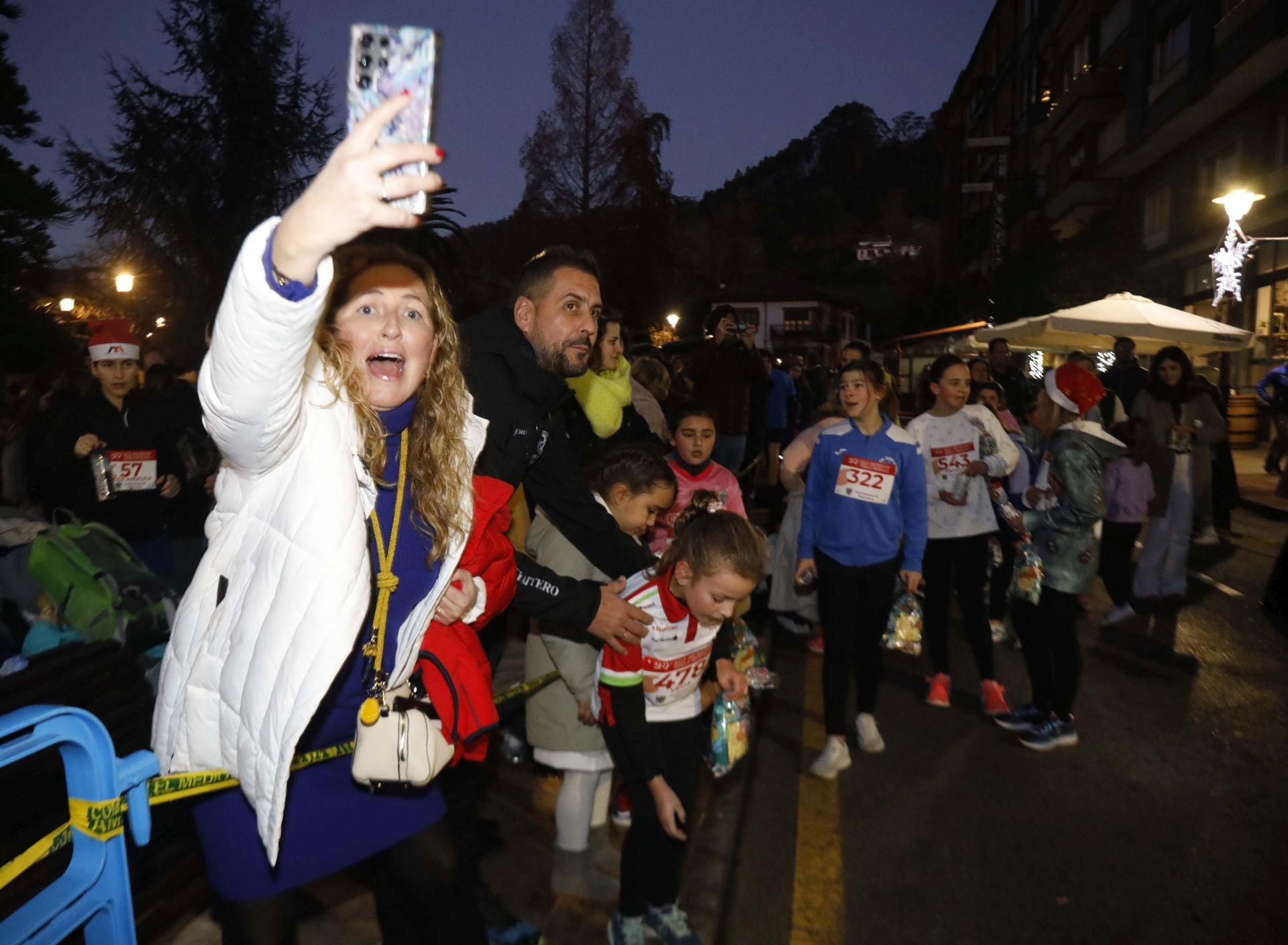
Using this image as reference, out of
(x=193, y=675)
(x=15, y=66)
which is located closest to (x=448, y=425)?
(x=193, y=675)

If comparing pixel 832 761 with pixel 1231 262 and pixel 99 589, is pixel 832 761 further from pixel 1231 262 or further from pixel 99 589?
pixel 1231 262

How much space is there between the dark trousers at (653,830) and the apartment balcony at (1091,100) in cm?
3462

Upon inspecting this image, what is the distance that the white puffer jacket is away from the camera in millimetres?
1676

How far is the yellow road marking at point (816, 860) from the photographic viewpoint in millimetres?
3354

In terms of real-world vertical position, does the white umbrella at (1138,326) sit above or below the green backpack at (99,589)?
above

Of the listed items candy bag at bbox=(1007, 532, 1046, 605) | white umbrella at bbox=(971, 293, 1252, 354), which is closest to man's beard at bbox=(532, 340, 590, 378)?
candy bag at bbox=(1007, 532, 1046, 605)

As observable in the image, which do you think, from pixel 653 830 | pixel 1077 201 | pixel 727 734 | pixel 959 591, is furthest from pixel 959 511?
pixel 1077 201

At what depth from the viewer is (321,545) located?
169cm

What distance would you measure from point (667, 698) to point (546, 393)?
1144mm

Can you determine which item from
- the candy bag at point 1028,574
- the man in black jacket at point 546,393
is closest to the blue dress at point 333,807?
the man in black jacket at point 546,393

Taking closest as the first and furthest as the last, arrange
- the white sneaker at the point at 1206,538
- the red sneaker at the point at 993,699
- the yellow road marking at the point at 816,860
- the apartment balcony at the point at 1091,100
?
the yellow road marking at the point at 816,860
the red sneaker at the point at 993,699
the white sneaker at the point at 1206,538
the apartment balcony at the point at 1091,100

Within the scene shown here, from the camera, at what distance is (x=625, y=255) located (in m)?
35.9

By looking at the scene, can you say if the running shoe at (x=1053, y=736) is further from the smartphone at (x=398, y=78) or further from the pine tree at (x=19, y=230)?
the pine tree at (x=19, y=230)

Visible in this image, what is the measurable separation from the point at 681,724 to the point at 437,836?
1126 mm
